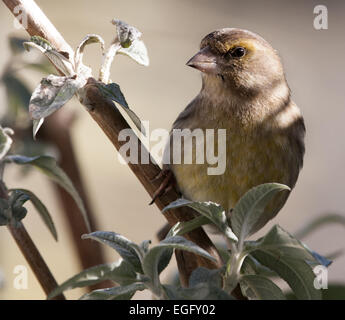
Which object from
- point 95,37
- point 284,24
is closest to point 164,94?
point 284,24

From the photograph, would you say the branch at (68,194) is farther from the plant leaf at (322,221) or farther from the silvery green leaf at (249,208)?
the silvery green leaf at (249,208)

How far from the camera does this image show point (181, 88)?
15.7ft

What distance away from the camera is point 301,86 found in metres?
4.96

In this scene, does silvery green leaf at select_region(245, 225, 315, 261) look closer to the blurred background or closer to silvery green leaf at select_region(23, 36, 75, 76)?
silvery green leaf at select_region(23, 36, 75, 76)

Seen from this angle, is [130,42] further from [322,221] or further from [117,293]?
[322,221]

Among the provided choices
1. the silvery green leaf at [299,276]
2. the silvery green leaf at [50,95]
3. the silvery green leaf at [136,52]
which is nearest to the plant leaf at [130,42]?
the silvery green leaf at [136,52]

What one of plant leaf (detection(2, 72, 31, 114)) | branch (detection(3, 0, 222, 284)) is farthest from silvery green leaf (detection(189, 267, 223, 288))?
plant leaf (detection(2, 72, 31, 114))

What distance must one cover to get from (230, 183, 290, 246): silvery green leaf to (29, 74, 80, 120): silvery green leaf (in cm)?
25

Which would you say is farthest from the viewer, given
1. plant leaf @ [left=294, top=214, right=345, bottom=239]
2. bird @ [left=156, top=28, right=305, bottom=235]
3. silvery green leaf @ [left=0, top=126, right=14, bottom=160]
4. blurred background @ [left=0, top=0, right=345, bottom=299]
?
blurred background @ [left=0, top=0, right=345, bottom=299]

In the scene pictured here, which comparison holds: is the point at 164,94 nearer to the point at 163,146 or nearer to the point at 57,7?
the point at 57,7

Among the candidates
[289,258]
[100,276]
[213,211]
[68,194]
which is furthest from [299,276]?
[68,194]

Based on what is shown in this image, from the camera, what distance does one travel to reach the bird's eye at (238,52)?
153 cm

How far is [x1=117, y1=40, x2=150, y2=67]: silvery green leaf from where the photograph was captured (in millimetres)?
970
